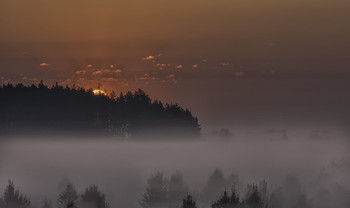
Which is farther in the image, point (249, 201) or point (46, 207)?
point (46, 207)

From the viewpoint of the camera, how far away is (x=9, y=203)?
19050 cm

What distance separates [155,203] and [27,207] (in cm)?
2915

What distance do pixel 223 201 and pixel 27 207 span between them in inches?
3070

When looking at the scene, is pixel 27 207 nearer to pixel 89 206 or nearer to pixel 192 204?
pixel 89 206

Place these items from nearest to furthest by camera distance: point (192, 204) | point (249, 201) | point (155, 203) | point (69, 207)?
point (69, 207) < point (192, 204) < point (249, 201) < point (155, 203)

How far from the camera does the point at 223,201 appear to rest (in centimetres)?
12669

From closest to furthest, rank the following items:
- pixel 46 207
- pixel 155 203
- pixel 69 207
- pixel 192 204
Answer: pixel 69 207 < pixel 192 204 < pixel 46 207 < pixel 155 203

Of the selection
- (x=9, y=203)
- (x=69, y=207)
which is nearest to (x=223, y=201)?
(x=69, y=207)

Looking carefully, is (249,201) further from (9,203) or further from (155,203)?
(9,203)

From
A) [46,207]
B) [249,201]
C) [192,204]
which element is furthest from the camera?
[46,207]

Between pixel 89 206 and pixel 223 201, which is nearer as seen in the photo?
pixel 223 201

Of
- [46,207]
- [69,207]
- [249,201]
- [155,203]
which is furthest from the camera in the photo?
[155,203]

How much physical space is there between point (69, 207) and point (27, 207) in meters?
82.7

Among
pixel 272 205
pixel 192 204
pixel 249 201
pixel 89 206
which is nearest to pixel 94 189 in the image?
pixel 89 206
